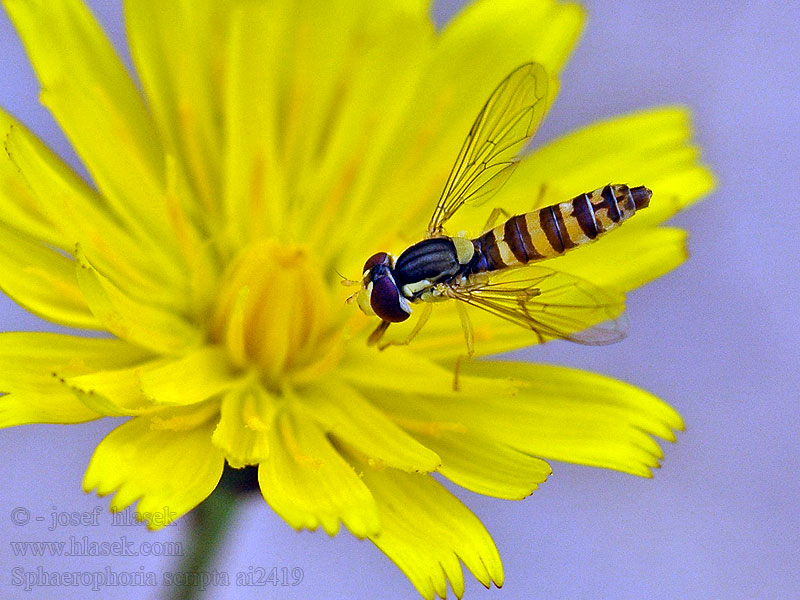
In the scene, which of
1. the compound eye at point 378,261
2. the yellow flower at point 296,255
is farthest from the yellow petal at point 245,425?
the compound eye at point 378,261

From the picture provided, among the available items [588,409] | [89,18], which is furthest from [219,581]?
[89,18]

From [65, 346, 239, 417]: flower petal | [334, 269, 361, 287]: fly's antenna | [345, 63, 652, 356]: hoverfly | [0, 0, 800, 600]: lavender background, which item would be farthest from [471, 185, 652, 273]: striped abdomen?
[0, 0, 800, 600]: lavender background

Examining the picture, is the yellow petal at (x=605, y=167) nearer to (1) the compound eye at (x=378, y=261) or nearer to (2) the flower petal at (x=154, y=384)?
(1) the compound eye at (x=378, y=261)

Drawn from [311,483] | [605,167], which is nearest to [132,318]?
[311,483]

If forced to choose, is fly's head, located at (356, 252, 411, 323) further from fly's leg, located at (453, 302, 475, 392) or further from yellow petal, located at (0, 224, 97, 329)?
yellow petal, located at (0, 224, 97, 329)

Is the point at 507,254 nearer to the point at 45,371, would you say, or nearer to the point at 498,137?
the point at 498,137

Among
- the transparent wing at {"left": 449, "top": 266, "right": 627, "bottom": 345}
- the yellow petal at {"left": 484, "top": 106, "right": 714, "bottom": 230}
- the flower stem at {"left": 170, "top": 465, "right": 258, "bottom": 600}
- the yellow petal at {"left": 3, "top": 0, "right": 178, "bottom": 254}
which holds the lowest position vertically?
the flower stem at {"left": 170, "top": 465, "right": 258, "bottom": 600}

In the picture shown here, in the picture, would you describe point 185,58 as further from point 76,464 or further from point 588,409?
point 76,464
